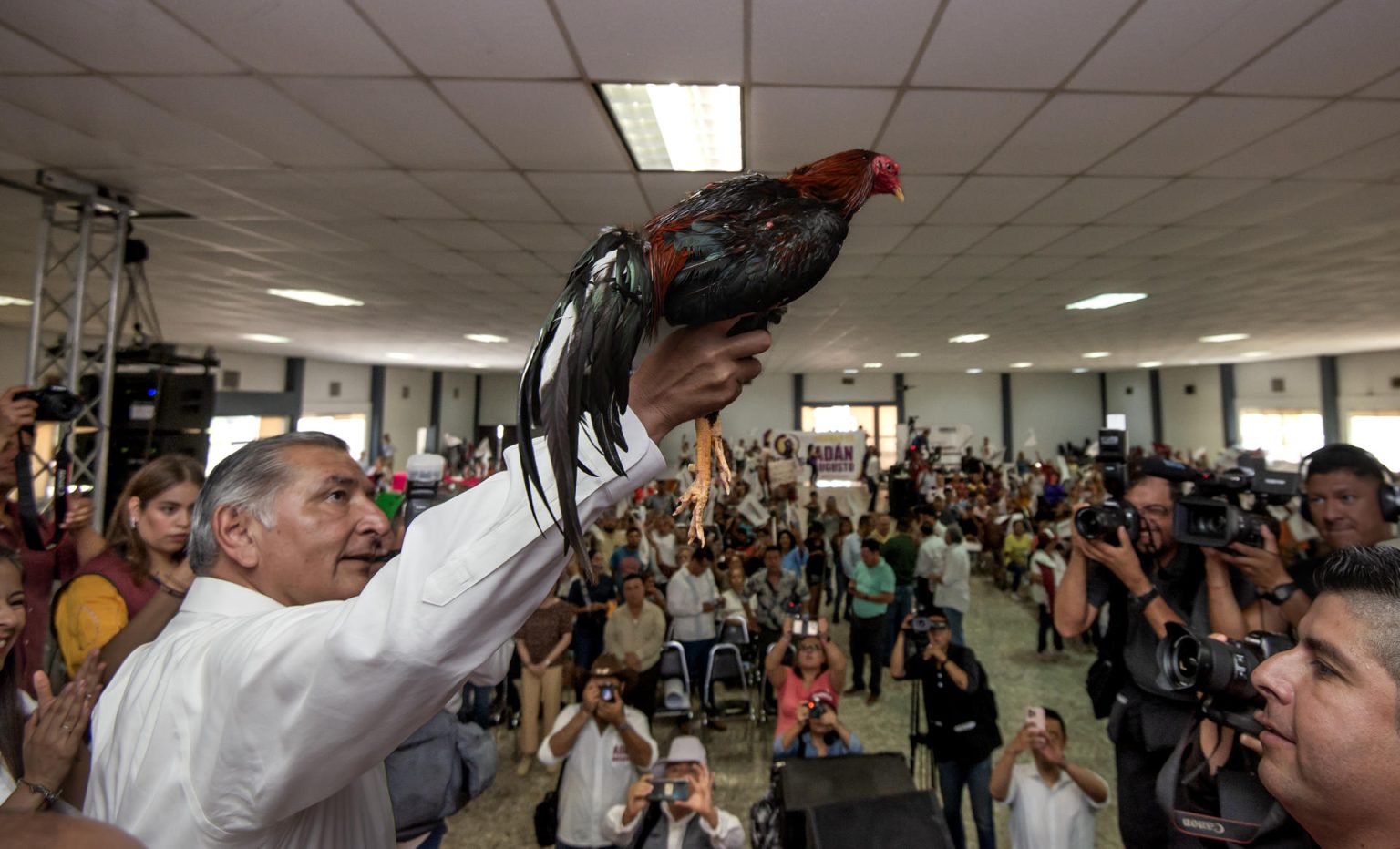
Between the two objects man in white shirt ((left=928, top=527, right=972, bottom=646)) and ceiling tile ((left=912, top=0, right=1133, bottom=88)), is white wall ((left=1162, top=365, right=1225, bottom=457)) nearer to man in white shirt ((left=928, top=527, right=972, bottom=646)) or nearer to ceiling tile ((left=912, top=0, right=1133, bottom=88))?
man in white shirt ((left=928, top=527, right=972, bottom=646))

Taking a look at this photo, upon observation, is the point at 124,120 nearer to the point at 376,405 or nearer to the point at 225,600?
the point at 225,600

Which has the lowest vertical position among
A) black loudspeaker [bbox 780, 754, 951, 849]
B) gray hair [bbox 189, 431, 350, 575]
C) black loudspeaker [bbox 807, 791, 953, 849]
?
black loudspeaker [bbox 780, 754, 951, 849]

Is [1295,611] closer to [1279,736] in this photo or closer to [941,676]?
[1279,736]

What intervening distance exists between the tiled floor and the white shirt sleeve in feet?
11.5

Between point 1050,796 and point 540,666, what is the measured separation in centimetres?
298

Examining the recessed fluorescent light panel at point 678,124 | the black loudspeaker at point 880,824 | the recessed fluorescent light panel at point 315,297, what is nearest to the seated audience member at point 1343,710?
the black loudspeaker at point 880,824

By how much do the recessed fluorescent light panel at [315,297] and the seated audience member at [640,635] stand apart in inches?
194

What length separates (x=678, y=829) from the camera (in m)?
2.59

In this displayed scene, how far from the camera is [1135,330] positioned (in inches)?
372

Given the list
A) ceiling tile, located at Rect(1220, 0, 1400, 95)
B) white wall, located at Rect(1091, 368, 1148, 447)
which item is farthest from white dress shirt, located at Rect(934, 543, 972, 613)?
white wall, located at Rect(1091, 368, 1148, 447)

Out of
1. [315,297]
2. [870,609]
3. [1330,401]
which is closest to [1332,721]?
[870,609]

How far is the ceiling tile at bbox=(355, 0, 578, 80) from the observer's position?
1937mm

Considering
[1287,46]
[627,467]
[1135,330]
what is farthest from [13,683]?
[1135,330]

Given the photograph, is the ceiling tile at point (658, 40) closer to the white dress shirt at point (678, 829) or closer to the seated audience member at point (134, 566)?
the seated audience member at point (134, 566)
